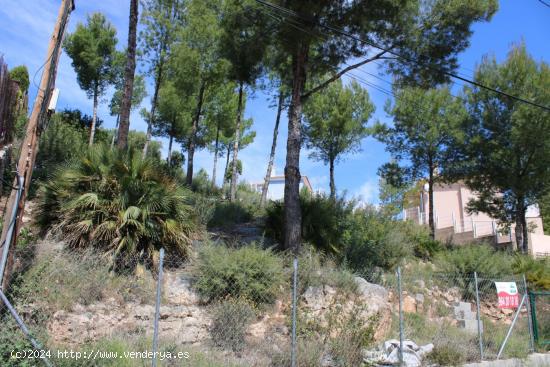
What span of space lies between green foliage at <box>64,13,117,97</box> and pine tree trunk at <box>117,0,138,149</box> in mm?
13645

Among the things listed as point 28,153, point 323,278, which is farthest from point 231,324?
point 28,153

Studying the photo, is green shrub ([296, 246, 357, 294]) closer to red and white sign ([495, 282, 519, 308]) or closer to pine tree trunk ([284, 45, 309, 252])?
pine tree trunk ([284, 45, 309, 252])

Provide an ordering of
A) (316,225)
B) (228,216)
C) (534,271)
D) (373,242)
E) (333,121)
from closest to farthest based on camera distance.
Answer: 1. (316,225)
2. (373,242)
3. (228,216)
4. (534,271)
5. (333,121)

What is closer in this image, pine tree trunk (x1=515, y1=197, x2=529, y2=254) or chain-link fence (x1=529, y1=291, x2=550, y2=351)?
chain-link fence (x1=529, y1=291, x2=550, y2=351)

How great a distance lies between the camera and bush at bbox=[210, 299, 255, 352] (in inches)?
290

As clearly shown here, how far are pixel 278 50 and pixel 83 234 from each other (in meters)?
7.87

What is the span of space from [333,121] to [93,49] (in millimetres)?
13690

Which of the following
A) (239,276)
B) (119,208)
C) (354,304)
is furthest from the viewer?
(119,208)

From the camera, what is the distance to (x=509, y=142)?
1956 cm

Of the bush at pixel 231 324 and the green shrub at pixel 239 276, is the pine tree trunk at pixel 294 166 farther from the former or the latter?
the bush at pixel 231 324

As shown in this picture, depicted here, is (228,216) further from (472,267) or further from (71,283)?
(472,267)

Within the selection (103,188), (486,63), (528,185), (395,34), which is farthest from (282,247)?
(486,63)

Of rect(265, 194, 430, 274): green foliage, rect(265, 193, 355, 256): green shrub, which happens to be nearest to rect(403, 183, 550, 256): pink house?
rect(265, 194, 430, 274): green foliage

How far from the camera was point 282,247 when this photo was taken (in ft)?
37.6
